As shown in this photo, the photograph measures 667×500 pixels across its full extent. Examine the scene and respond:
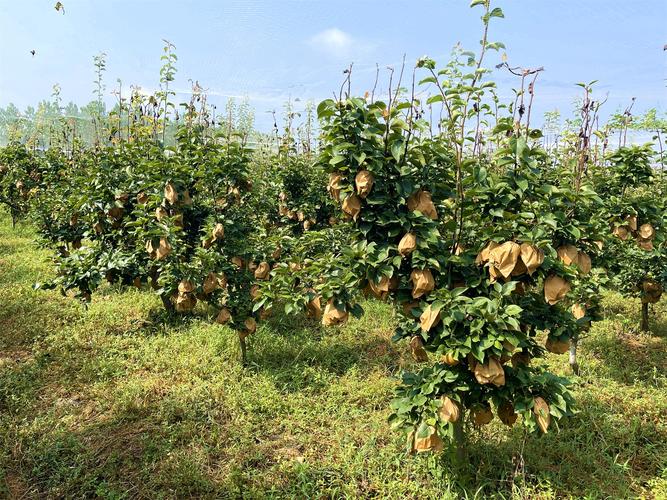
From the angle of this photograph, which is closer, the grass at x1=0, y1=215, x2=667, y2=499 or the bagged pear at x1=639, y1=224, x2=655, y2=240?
the grass at x1=0, y1=215, x2=667, y2=499

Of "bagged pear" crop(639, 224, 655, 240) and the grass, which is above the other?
"bagged pear" crop(639, 224, 655, 240)

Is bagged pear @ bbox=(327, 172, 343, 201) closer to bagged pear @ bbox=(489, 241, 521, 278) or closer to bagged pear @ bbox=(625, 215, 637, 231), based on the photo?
bagged pear @ bbox=(489, 241, 521, 278)

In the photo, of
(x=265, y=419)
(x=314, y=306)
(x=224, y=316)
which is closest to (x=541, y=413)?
(x=314, y=306)

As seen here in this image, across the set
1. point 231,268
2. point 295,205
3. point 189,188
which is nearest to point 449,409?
point 231,268

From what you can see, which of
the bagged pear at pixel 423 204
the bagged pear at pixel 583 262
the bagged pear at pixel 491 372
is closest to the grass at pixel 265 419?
Answer: the bagged pear at pixel 491 372

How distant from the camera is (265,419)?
3.39 meters

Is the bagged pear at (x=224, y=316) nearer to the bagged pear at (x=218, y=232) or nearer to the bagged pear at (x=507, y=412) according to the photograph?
the bagged pear at (x=218, y=232)

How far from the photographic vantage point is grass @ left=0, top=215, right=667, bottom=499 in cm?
273

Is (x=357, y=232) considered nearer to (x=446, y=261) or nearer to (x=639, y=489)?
(x=446, y=261)

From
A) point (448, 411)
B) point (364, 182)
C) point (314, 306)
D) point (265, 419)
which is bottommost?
point (265, 419)

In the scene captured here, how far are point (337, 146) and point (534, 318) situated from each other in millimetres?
1410

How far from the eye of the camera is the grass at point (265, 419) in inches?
107

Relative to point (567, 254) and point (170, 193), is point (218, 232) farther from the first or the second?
point (567, 254)

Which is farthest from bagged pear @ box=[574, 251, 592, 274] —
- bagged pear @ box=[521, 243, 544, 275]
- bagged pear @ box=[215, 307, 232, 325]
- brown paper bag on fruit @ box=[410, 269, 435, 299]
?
bagged pear @ box=[215, 307, 232, 325]
